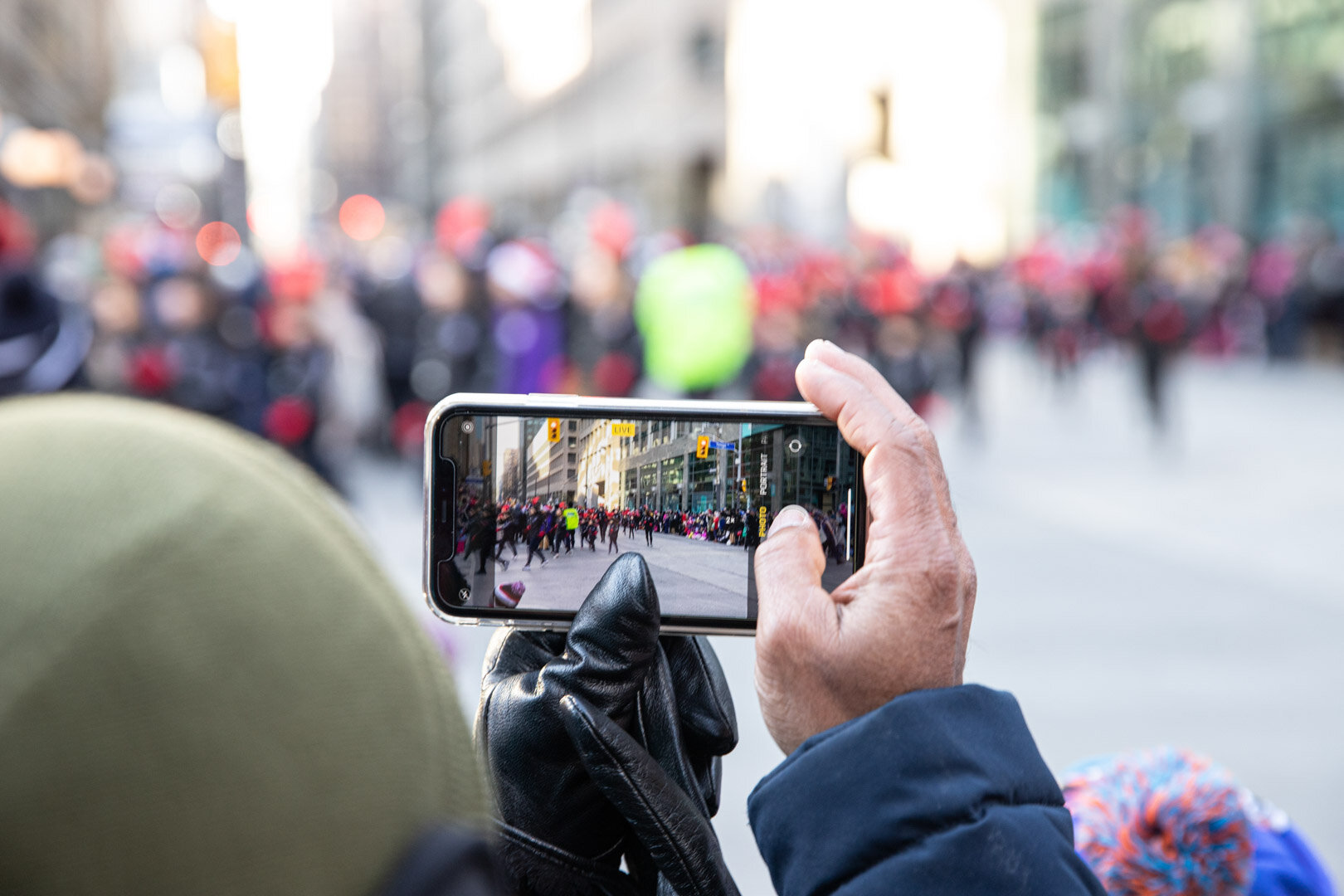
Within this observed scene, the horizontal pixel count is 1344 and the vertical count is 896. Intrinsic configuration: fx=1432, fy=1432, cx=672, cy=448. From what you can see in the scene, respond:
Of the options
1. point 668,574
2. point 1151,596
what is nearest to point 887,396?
point 668,574

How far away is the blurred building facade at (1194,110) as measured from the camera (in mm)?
25422

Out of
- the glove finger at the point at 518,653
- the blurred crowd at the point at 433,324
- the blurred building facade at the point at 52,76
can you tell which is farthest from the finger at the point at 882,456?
the blurred building facade at the point at 52,76

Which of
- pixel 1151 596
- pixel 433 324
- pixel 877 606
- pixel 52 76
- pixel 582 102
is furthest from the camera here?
pixel 582 102

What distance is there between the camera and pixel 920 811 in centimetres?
107

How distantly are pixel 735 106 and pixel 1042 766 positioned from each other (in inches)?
2147

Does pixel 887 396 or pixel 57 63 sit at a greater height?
pixel 57 63

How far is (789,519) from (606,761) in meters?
0.33

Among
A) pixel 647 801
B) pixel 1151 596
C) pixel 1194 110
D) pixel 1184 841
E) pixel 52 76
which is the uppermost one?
pixel 52 76

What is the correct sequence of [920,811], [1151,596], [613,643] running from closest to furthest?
[920,811]
[613,643]
[1151,596]

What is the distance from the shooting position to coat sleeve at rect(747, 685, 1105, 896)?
1045 millimetres

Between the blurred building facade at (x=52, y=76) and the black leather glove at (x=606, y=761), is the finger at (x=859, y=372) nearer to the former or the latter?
the black leather glove at (x=606, y=761)

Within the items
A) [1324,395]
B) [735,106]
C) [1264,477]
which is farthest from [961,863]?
[735,106]

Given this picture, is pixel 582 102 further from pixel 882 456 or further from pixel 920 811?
pixel 920 811

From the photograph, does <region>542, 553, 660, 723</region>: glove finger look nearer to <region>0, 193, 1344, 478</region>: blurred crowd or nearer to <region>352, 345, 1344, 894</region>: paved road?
<region>352, 345, 1344, 894</region>: paved road
